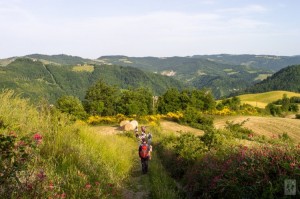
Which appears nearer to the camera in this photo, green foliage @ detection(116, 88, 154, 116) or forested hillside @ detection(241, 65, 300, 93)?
green foliage @ detection(116, 88, 154, 116)

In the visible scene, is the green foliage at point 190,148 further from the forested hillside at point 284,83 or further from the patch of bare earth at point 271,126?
the forested hillside at point 284,83

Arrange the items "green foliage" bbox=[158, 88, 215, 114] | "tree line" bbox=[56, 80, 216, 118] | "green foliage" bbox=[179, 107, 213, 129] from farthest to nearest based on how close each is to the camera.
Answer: "green foliage" bbox=[158, 88, 215, 114] → "tree line" bbox=[56, 80, 216, 118] → "green foliage" bbox=[179, 107, 213, 129]

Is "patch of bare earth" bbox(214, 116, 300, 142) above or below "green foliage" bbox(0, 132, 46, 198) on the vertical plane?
below

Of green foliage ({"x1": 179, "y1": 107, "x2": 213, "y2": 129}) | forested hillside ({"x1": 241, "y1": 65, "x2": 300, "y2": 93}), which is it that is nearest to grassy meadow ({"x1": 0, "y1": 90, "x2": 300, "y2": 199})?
green foliage ({"x1": 179, "y1": 107, "x2": 213, "y2": 129})

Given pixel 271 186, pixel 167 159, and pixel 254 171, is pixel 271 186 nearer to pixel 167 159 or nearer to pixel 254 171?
pixel 254 171

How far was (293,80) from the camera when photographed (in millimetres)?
184250

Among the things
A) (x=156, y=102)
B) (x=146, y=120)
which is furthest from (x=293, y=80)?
(x=146, y=120)

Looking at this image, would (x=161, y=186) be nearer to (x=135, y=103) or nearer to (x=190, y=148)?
(x=190, y=148)

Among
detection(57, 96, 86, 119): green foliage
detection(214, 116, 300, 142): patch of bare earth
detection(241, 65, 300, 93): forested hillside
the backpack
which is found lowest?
detection(241, 65, 300, 93): forested hillside

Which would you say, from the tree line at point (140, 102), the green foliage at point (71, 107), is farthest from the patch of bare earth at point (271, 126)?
the green foliage at point (71, 107)

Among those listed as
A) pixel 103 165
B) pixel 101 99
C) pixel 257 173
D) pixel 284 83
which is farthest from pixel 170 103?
pixel 284 83

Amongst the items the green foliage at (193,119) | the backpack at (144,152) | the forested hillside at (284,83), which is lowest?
the forested hillside at (284,83)

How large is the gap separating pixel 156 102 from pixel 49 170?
4688 cm

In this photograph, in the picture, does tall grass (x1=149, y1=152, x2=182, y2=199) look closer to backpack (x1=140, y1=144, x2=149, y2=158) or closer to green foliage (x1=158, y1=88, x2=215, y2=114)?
backpack (x1=140, y1=144, x2=149, y2=158)
